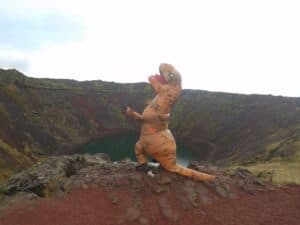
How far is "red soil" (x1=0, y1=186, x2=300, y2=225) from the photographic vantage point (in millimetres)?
16531

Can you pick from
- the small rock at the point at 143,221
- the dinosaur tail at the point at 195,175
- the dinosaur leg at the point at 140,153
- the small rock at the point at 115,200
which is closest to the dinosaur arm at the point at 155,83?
the dinosaur leg at the point at 140,153

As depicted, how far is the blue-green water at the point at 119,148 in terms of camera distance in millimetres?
58819

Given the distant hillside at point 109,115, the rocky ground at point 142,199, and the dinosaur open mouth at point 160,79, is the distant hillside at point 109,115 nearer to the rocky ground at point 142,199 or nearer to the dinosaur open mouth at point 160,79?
the rocky ground at point 142,199

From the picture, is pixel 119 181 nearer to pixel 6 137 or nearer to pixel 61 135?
pixel 6 137

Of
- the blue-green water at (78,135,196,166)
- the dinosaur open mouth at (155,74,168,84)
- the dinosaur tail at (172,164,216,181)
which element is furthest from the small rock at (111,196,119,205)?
the blue-green water at (78,135,196,166)

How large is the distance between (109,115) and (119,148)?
25.2m

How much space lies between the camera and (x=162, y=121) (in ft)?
63.0

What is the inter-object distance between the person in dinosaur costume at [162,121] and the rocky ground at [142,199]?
1.61 ft

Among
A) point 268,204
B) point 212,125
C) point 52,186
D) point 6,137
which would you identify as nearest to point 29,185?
point 52,186

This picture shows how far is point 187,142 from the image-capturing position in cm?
7894

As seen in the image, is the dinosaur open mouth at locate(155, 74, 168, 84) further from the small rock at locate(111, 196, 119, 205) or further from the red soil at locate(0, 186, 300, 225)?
the small rock at locate(111, 196, 119, 205)

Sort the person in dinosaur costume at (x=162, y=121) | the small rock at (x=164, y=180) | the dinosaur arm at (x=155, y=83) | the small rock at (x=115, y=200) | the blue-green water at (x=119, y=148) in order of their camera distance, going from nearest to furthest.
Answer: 1. the small rock at (x=115, y=200)
2. the small rock at (x=164, y=180)
3. the person in dinosaur costume at (x=162, y=121)
4. the dinosaur arm at (x=155, y=83)
5. the blue-green water at (x=119, y=148)

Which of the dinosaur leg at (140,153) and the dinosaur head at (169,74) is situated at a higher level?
the dinosaur head at (169,74)

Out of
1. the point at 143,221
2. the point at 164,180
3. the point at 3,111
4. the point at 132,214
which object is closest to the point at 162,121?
the point at 164,180
